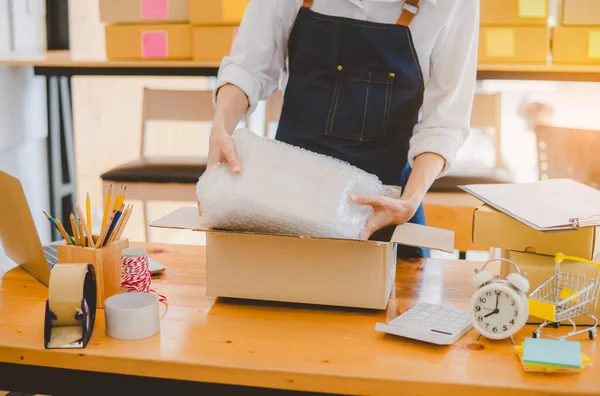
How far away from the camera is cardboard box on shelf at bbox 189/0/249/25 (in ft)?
8.80

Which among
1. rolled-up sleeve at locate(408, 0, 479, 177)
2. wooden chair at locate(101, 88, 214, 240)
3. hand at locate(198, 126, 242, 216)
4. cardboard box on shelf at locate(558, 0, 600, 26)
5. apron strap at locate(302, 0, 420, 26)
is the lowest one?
wooden chair at locate(101, 88, 214, 240)

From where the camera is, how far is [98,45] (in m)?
3.37

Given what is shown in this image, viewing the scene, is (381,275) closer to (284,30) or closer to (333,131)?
(333,131)

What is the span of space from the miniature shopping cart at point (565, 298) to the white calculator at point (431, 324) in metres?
0.11

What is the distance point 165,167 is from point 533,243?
205cm

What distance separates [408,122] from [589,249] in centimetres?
59

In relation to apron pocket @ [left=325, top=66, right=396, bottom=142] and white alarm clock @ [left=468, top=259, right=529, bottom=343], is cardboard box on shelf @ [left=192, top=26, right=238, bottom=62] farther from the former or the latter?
white alarm clock @ [left=468, top=259, right=529, bottom=343]

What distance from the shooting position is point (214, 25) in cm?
273

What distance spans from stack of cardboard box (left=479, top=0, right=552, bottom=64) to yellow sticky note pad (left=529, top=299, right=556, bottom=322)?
6.07ft

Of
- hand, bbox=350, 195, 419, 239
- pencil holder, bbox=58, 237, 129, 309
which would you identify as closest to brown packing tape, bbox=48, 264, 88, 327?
pencil holder, bbox=58, 237, 129, 309

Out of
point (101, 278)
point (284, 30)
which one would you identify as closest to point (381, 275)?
point (101, 278)

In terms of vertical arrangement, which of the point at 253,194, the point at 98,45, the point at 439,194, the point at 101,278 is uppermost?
the point at 98,45

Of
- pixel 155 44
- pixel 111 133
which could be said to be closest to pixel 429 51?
pixel 155 44

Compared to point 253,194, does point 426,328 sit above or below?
below
